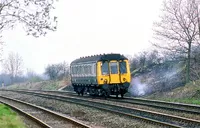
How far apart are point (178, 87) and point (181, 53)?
8.22 feet

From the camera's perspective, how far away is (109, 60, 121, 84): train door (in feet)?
90.6

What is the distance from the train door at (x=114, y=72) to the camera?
1087 inches

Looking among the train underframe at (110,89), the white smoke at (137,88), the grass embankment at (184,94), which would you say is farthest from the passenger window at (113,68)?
the white smoke at (137,88)

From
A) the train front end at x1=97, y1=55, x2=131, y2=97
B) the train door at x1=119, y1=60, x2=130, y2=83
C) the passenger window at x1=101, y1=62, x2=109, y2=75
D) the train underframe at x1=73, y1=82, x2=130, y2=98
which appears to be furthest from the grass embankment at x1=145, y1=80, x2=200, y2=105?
the passenger window at x1=101, y1=62, x2=109, y2=75

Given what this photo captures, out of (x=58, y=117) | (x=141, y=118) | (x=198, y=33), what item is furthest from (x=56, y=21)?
(x=198, y=33)

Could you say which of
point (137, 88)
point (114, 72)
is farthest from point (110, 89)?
point (137, 88)

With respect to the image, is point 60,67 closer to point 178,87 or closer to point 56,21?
point 178,87

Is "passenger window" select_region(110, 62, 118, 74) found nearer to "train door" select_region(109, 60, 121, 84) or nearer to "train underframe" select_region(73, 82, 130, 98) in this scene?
"train door" select_region(109, 60, 121, 84)

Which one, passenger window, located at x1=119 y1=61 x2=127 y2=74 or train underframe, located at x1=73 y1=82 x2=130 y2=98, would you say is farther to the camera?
passenger window, located at x1=119 y1=61 x2=127 y2=74

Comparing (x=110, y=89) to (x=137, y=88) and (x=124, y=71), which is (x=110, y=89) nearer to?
(x=124, y=71)

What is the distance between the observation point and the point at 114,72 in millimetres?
27688

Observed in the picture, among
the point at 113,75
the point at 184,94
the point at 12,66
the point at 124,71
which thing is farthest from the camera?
the point at 12,66

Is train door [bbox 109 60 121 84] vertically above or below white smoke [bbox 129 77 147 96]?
above

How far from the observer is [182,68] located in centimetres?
3300
